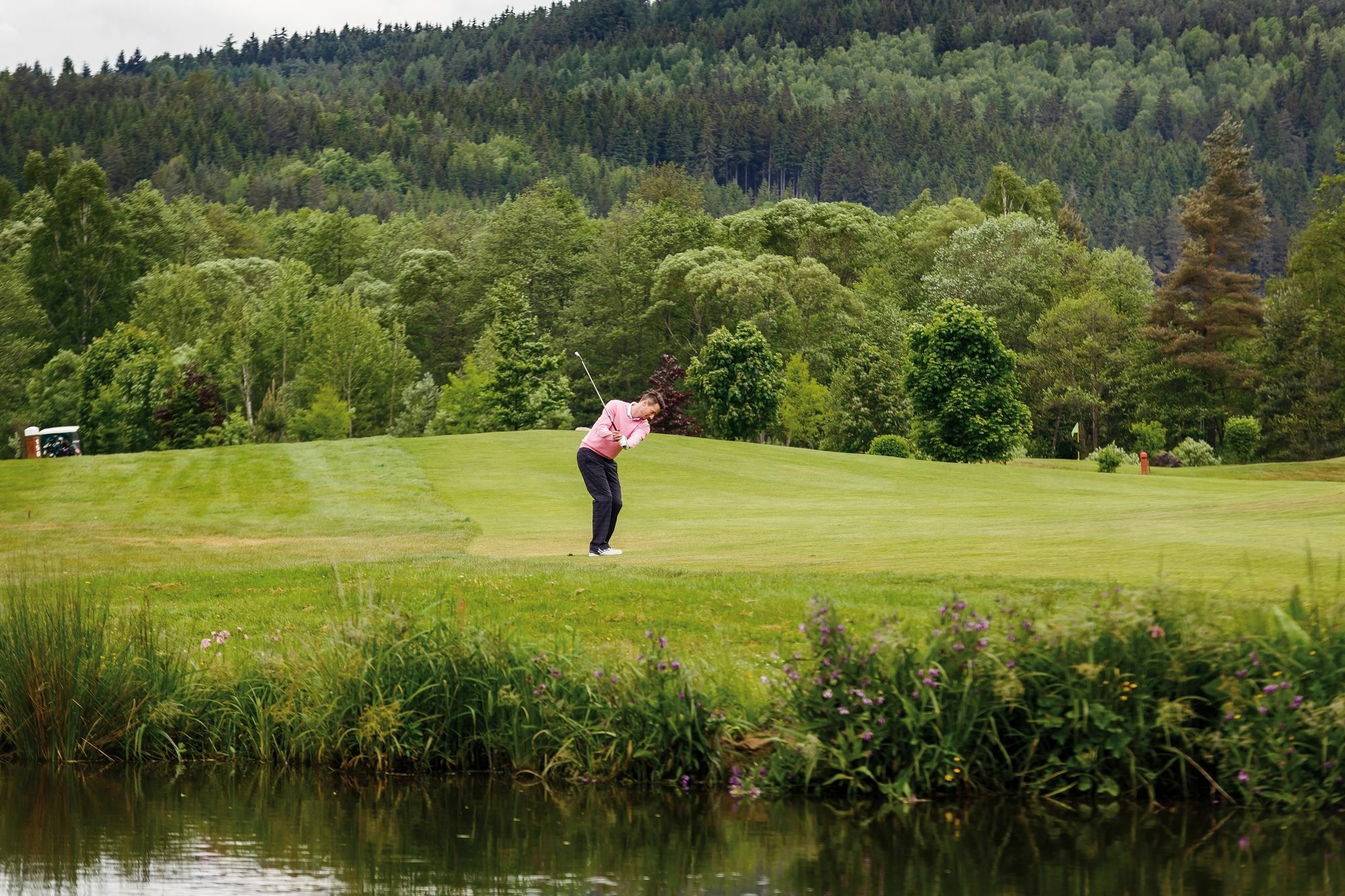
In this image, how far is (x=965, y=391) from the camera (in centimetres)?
6831

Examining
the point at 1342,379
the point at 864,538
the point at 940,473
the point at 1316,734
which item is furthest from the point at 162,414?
the point at 1316,734

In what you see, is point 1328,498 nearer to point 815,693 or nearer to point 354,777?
point 815,693

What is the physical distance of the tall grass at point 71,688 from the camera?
12125mm

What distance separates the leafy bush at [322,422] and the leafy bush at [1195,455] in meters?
46.6

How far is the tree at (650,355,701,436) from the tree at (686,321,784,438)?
1463 millimetres

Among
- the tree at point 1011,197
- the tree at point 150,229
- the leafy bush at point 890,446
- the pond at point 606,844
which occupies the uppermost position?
the tree at point 1011,197

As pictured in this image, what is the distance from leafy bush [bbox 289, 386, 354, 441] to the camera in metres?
85.6

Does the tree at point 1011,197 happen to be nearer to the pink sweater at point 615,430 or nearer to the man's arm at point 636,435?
the pink sweater at point 615,430

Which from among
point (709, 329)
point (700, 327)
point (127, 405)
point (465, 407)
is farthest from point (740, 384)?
point (127, 405)

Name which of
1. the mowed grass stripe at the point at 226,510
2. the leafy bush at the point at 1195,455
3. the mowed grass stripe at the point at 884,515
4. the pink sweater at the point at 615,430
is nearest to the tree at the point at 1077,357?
the leafy bush at the point at 1195,455

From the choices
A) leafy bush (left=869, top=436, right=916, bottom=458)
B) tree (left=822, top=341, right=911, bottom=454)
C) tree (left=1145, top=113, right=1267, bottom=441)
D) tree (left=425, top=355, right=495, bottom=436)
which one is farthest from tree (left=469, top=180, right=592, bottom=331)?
tree (left=1145, top=113, right=1267, bottom=441)

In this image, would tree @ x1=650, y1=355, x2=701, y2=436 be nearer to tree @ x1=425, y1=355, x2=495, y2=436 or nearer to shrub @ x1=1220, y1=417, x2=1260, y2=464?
tree @ x1=425, y1=355, x2=495, y2=436

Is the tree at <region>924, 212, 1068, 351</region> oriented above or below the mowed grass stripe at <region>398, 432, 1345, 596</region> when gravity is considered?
above

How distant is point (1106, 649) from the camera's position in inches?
416
